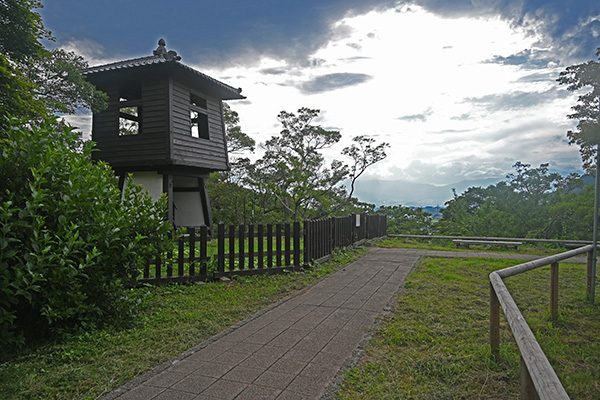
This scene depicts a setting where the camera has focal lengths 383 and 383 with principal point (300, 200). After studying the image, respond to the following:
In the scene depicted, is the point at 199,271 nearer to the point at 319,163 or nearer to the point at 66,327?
the point at 66,327

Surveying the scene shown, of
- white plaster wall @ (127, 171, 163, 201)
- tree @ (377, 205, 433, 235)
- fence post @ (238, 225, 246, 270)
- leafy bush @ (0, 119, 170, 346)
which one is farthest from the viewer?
tree @ (377, 205, 433, 235)

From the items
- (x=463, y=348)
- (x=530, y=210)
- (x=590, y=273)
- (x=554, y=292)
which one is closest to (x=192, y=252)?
(x=463, y=348)

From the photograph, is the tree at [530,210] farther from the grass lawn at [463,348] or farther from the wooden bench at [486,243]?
the grass lawn at [463,348]

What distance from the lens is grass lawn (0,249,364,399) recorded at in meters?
3.26

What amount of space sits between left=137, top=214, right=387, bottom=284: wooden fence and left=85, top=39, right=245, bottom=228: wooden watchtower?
5794 millimetres

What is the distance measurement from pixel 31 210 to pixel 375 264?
8000mm

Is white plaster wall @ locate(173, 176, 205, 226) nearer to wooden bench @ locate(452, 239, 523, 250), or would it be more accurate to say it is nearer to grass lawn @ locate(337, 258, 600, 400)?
wooden bench @ locate(452, 239, 523, 250)

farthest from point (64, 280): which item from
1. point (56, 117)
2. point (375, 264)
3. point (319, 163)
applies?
point (319, 163)

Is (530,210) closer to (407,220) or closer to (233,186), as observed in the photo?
(407,220)

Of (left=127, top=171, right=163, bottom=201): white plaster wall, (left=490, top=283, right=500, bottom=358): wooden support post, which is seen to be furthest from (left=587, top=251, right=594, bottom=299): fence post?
(left=127, top=171, right=163, bottom=201): white plaster wall

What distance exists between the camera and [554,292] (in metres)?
5.19

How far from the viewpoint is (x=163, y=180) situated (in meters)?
13.9

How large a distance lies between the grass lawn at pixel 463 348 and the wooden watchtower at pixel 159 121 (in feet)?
31.5

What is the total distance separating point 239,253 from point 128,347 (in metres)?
3.90
